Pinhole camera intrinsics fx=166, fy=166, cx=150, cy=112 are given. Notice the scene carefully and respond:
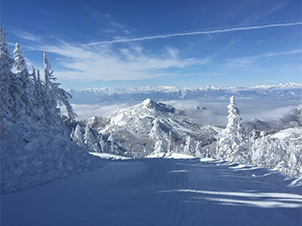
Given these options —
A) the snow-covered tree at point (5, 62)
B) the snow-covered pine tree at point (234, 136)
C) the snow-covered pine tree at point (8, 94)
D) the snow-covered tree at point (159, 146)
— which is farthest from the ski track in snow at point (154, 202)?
the snow-covered tree at point (159, 146)

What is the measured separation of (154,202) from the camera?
271 inches

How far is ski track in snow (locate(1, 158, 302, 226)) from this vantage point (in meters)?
5.57

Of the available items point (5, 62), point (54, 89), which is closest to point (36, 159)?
point (5, 62)

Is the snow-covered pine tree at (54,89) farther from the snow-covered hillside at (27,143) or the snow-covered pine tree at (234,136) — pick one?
the snow-covered pine tree at (234,136)

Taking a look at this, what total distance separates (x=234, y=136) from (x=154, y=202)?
85.6 ft

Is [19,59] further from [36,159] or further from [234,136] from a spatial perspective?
[234,136]

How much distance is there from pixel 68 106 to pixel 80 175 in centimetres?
1469

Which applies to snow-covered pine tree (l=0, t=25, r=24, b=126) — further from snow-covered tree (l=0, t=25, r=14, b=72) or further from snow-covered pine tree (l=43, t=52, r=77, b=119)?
snow-covered pine tree (l=43, t=52, r=77, b=119)

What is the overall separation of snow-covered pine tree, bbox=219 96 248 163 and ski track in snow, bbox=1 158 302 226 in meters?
19.3

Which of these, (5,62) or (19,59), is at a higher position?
(19,59)

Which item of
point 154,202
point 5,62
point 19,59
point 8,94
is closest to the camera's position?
point 154,202

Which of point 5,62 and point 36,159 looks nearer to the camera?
point 36,159

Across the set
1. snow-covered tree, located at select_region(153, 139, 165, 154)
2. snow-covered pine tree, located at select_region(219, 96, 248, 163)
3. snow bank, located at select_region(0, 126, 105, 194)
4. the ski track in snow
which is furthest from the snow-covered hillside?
snow-covered tree, located at select_region(153, 139, 165, 154)

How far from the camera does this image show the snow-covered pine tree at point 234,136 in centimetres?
2830
